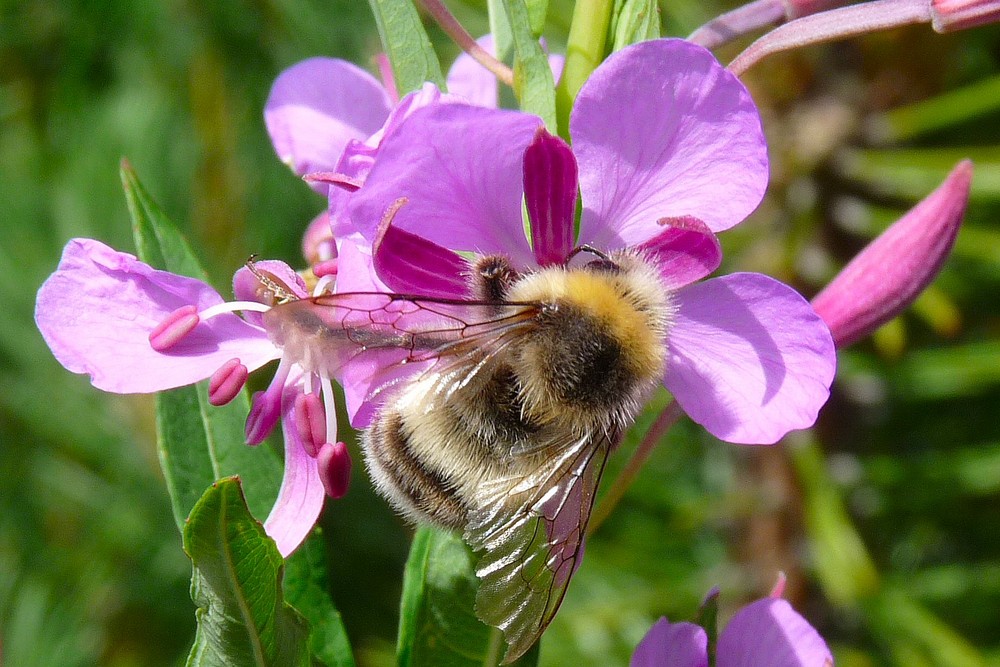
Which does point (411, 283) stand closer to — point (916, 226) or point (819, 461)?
point (916, 226)

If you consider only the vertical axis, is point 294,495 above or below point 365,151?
below

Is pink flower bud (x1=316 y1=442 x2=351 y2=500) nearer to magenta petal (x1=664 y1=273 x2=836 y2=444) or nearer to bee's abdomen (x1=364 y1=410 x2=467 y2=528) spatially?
bee's abdomen (x1=364 y1=410 x2=467 y2=528)

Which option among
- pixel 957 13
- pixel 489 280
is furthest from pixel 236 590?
pixel 957 13

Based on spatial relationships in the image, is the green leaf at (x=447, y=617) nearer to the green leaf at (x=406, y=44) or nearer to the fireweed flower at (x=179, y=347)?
the fireweed flower at (x=179, y=347)

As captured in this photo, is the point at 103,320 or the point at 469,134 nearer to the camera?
the point at 469,134

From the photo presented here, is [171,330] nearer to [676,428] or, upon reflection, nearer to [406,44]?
[406,44]

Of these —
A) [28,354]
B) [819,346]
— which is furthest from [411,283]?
[28,354]
